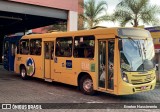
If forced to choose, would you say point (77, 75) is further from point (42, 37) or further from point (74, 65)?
point (42, 37)

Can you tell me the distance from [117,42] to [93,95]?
2.51m

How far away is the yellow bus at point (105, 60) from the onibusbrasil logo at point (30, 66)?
1.92 m

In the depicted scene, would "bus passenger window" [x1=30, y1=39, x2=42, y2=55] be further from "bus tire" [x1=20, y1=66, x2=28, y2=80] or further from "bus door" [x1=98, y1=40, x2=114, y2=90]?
"bus door" [x1=98, y1=40, x2=114, y2=90]

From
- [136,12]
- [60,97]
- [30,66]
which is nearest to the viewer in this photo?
[60,97]

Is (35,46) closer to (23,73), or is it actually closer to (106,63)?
(23,73)

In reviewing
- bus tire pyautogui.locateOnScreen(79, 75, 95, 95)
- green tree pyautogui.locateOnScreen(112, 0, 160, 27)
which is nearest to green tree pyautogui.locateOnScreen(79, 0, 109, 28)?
green tree pyautogui.locateOnScreen(112, 0, 160, 27)

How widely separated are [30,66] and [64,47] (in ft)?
12.0

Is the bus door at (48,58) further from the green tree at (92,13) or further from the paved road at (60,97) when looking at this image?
the green tree at (92,13)

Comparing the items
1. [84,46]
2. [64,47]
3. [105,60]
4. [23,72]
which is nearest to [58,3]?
[23,72]

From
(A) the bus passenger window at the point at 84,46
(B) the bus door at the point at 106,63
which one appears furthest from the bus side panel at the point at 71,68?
(B) the bus door at the point at 106,63

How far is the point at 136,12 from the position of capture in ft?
73.6

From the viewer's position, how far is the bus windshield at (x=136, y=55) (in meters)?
10.2

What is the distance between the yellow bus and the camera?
10.2m

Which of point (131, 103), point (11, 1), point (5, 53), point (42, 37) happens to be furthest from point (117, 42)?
point (5, 53)
